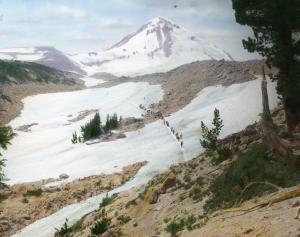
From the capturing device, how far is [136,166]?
97.7ft

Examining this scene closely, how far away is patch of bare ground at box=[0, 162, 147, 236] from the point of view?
24159mm

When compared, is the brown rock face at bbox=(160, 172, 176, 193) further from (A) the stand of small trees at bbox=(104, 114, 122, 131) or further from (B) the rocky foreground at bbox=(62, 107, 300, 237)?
(A) the stand of small trees at bbox=(104, 114, 122, 131)

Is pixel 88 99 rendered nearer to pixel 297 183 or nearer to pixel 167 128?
pixel 167 128

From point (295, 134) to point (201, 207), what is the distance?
494cm

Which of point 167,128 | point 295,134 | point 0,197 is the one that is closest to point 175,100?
point 167,128

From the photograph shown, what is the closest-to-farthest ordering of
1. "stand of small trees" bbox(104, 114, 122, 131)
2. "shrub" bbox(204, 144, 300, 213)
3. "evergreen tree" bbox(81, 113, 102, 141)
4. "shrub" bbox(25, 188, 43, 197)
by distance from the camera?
"shrub" bbox(204, 144, 300, 213), "shrub" bbox(25, 188, 43, 197), "evergreen tree" bbox(81, 113, 102, 141), "stand of small trees" bbox(104, 114, 122, 131)

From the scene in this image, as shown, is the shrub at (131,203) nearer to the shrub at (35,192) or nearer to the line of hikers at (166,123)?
the shrub at (35,192)

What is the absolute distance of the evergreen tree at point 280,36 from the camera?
17.0m

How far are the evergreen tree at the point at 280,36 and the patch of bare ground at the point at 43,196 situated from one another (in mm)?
12178

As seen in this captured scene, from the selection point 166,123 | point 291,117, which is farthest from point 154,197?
point 166,123

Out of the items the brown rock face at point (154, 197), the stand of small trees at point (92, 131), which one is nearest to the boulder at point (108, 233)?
the brown rock face at point (154, 197)

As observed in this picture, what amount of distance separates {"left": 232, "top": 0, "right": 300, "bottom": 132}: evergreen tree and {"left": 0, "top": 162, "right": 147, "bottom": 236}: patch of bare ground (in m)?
12.2

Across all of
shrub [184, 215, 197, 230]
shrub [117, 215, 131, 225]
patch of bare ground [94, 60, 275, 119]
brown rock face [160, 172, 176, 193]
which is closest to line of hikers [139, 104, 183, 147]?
patch of bare ground [94, 60, 275, 119]

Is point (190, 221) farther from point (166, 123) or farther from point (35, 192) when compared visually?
point (166, 123)
